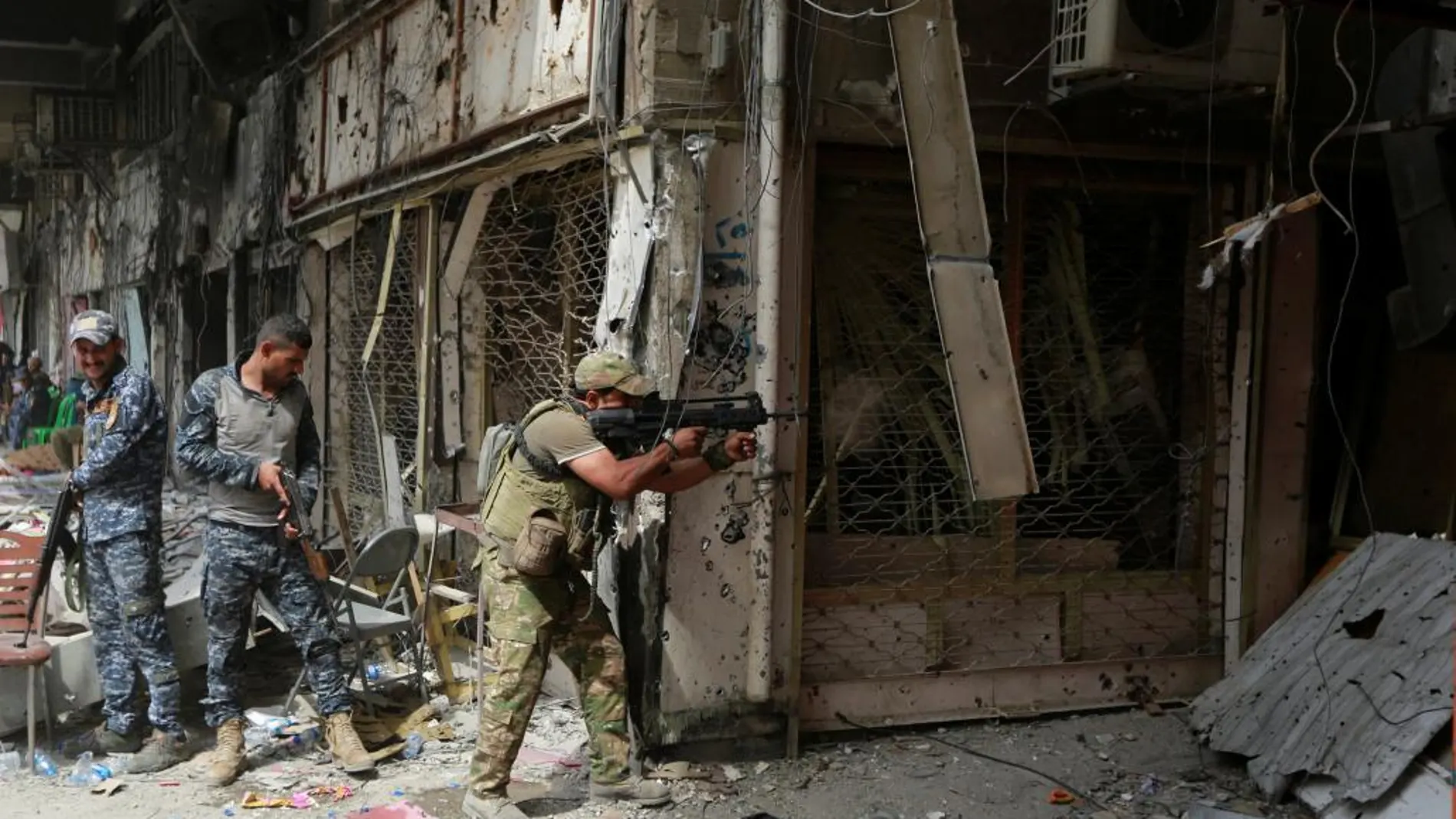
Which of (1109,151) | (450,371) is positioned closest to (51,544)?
(450,371)

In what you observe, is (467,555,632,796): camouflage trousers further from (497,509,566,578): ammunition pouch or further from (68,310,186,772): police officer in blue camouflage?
(68,310,186,772): police officer in blue camouflage

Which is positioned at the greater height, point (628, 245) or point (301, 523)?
point (628, 245)

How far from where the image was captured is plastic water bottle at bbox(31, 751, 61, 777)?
4.62 meters

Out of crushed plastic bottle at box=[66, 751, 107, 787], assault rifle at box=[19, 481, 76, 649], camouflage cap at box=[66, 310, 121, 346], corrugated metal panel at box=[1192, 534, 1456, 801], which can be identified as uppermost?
camouflage cap at box=[66, 310, 121, 346]

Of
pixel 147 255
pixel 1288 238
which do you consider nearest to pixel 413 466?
pixel 1288 238

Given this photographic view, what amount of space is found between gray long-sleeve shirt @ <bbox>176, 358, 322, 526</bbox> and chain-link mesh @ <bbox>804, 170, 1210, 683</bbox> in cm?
235

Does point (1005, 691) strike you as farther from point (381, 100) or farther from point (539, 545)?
point (381, 100)

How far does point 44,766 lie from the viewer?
4660 mm

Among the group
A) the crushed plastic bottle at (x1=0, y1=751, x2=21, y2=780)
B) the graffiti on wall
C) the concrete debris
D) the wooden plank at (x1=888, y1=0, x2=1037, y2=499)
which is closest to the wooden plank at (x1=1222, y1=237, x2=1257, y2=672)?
the concrete debris

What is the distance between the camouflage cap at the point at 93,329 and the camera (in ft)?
15.3

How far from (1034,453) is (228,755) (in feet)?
12.7

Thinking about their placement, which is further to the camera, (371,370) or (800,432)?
(371,370)

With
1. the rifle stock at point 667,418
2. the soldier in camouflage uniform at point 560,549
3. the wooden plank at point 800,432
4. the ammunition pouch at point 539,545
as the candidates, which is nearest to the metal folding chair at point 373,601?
the soldier in camouflage uniform at point 560,549

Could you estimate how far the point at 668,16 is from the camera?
4684 millimetres
